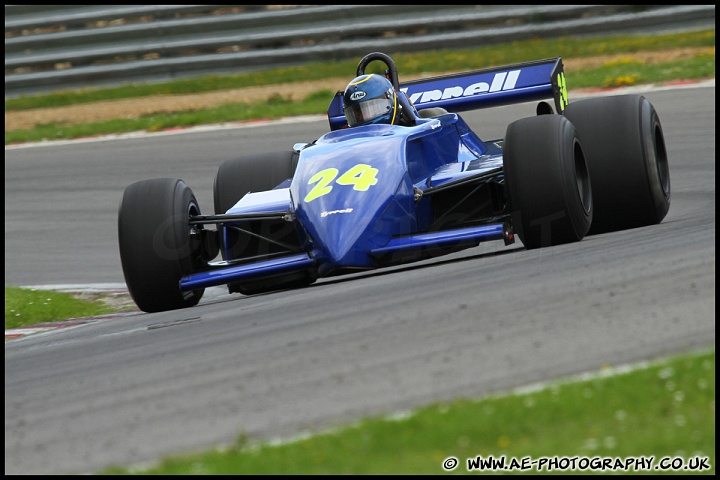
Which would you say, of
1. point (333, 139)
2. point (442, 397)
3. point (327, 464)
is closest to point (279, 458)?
point (327, 464)

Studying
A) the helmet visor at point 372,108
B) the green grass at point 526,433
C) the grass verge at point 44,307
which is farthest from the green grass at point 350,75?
the green grass at point 526,433

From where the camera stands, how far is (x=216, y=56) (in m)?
19.6

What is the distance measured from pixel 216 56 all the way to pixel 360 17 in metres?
2.46

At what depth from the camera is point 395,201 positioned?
719cm

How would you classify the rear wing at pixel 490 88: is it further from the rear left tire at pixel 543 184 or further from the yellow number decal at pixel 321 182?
the rear left tire at pixel 543 184

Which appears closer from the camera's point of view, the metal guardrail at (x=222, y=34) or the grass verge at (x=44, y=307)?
the grass verge at (x=44, y=307)

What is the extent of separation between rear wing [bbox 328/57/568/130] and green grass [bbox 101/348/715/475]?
236 inches

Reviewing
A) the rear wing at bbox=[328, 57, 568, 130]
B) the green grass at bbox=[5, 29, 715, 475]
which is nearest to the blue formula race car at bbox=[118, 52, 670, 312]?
the rear wing at bbox=[328, 57, 568, 130]

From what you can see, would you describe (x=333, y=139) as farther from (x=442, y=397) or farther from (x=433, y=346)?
(x=442, y=397)

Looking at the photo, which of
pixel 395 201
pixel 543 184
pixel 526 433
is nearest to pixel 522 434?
pixel 526 433

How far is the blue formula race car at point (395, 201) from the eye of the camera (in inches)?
275

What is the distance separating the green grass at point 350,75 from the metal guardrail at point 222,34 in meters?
0.17

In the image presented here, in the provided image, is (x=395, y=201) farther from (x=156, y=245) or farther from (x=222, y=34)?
(x=222, y=34)

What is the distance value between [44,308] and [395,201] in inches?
139
